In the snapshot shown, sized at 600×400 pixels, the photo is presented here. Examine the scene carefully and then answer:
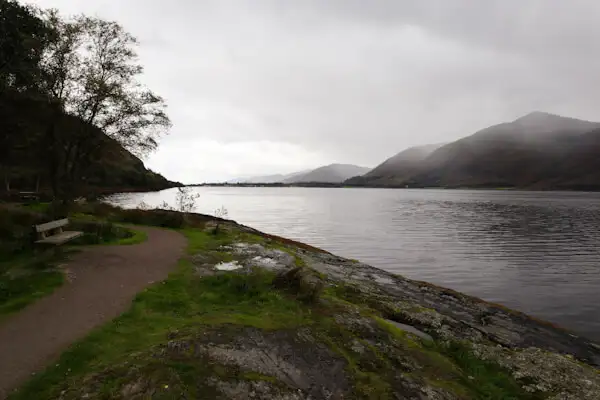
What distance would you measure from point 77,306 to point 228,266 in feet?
21.0

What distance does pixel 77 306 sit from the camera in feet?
32.9

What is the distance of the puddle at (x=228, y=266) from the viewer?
15.2m

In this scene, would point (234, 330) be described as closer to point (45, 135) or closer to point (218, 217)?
point (45, 135)

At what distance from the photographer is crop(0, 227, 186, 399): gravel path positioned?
7273mm

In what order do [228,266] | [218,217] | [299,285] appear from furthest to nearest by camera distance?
1. [218,217]
2. [228,266]
3. [299,285]

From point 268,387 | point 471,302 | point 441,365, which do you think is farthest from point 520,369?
point 471,302

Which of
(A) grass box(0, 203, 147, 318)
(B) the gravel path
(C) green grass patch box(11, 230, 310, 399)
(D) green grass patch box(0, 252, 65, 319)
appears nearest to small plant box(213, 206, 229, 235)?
(A) grass box(0, 203, 147, 318)

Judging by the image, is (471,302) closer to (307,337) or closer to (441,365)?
(441,365)

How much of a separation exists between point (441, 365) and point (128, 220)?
2630 centimetres

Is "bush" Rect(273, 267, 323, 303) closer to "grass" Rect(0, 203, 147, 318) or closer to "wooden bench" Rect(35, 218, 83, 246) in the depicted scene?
"grass" Rect(0, 203, 147, 318)

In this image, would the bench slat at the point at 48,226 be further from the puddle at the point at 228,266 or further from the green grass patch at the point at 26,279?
the puddle at the point at 228,266

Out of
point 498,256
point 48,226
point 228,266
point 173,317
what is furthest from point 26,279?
point 498,256

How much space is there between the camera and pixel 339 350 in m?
8.98

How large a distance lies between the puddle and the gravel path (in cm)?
191
